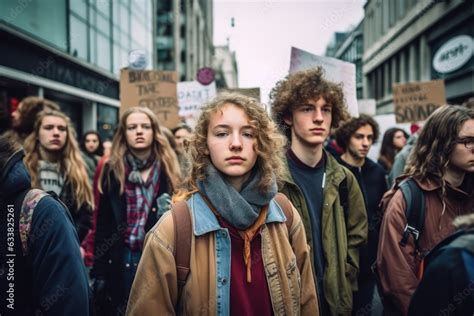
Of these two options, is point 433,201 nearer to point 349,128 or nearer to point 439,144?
point 439,144

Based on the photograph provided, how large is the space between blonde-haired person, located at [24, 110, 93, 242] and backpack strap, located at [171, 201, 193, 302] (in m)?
2.39

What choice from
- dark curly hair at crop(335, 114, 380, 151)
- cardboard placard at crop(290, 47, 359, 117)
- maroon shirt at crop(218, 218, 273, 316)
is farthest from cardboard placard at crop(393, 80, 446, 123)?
maroon shirt at crop(218, 218, 273, 316)

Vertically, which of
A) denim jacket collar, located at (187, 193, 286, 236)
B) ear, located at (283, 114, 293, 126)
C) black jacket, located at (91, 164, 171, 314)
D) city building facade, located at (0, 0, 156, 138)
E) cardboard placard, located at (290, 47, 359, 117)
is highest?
city building facade, located at (0, 0, 156, 138)

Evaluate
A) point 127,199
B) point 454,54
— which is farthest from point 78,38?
point 454,54

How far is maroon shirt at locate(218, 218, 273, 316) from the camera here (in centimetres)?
195

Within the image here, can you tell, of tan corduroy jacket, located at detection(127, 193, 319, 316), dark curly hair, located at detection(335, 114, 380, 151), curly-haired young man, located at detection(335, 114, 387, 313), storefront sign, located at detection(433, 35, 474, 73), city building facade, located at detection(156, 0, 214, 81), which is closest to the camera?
tan corduroy jacket, located at detection(127, 193, 319, 316)

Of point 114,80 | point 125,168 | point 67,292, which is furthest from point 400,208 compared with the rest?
point 114,80

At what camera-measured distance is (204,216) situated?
2.00 metres

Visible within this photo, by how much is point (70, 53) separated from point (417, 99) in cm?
1073

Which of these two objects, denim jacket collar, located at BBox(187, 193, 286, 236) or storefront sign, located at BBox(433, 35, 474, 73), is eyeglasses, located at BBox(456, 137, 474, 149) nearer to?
denim jacket collar, located at BBox(187, 193, 286, 236)

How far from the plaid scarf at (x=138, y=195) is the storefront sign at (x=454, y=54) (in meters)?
16.2

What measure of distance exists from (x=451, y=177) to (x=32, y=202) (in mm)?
2435

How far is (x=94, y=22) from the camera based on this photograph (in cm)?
1498

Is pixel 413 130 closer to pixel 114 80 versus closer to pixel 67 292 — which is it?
pixel 67 292
